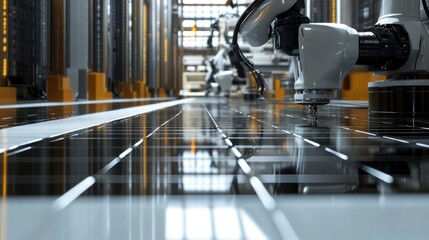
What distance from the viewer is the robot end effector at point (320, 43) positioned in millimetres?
3307

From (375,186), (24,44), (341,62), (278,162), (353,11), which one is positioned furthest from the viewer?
(24,44)

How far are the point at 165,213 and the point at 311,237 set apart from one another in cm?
25

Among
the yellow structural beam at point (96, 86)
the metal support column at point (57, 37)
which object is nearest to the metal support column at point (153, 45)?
the yellow structural beam at point (96, 86)

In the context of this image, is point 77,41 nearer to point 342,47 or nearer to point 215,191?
point 342,47

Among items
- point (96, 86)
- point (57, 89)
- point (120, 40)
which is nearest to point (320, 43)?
point (57, 89)

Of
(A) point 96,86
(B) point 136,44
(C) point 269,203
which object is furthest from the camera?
(B) point 136,44

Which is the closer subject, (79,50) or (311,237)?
(311,237)

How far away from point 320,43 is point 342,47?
0.50 ft

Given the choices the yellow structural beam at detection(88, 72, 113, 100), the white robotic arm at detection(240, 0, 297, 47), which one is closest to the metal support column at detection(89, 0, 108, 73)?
the yellow structural beam at detection(88, 72, 113, 100)

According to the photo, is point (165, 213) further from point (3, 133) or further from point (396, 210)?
point (3, 133)

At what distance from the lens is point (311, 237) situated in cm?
75

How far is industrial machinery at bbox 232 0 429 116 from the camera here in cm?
331

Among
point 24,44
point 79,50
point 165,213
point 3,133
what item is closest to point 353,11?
point 79,50

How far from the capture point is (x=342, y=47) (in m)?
3.37
